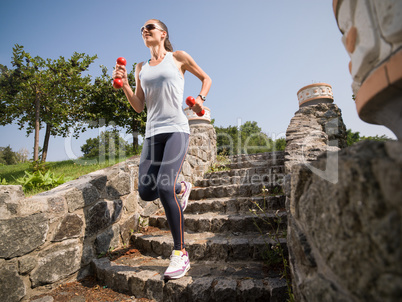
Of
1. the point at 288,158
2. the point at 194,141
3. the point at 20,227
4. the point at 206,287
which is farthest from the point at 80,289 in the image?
the point at 194,141

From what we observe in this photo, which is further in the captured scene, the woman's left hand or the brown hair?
the brown hair

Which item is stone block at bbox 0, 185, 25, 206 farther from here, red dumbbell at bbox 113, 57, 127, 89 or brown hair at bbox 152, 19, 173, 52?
brown hair at bbox 152, 19, 173, 52

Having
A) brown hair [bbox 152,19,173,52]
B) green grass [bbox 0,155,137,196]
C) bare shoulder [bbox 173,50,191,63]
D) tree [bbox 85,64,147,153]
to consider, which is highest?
tree [bbox 85,64,147,153]

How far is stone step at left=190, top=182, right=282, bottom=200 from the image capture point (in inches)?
139

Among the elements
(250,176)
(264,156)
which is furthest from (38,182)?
(264,156)

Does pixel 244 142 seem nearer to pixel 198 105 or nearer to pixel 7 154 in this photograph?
pixel 198 105

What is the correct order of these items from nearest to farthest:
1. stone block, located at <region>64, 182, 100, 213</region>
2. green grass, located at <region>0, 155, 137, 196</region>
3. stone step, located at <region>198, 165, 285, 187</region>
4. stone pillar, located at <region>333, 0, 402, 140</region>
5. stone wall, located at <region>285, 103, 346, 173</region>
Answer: stone pillar, located at <region>333, 0, 402, 140</region>
stone block, located at <region>64, 182, 100, 213</region>
stone wall, located at <region>285, 103, 346, 173</region>
stone step, located at <region>198, 165, 285, 187</region>
green grass, located at <region>0, 155, 137, 196</region>

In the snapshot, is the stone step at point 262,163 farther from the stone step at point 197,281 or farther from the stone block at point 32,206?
the stone block at point 32,206

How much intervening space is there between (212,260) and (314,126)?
10.7ft

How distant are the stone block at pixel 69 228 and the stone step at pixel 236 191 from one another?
6.35 ft

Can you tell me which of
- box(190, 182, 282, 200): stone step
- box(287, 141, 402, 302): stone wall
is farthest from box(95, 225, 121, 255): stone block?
box(287, 141, 402, 302): stone wall

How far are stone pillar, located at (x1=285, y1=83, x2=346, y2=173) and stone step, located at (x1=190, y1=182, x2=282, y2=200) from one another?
38 centimetres

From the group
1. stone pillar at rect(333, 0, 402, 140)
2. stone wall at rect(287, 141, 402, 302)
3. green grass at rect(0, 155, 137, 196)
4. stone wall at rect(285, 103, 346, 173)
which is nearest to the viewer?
stone wall at rect(287, 141, 402, 302)

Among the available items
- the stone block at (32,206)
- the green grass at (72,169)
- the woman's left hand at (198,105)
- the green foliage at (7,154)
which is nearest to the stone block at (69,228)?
the stone block at (32,206)
